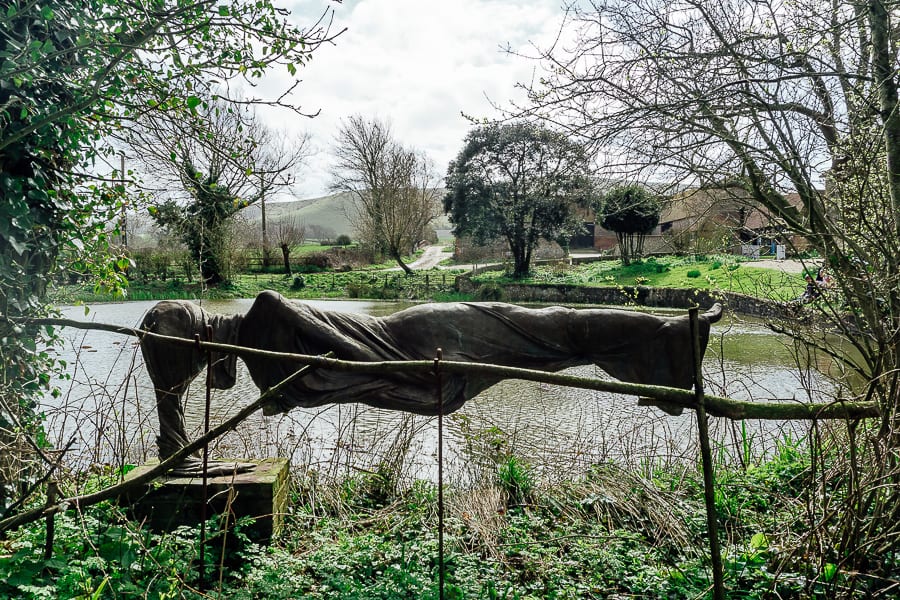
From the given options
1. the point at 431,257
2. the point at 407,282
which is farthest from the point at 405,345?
the point at 431,257

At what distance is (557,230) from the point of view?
2316 centimetres

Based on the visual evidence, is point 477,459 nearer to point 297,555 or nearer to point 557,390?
point 297,555

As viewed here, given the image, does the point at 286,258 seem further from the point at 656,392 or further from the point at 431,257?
the point at 656,392

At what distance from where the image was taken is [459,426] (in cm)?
509

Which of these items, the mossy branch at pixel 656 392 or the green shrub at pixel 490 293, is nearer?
the mossy branch at pixel 656 392

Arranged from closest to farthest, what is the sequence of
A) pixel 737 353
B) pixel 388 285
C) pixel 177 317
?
pixel 177 317 → pixel 737 353 → pixel 388 285

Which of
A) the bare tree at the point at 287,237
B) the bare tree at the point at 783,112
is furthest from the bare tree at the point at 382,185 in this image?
the bare tree at the point at 783,112

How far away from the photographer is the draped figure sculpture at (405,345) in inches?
133

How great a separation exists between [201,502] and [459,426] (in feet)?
7.88

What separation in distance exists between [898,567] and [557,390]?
5198mm

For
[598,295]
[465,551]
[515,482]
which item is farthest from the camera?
[598,295]

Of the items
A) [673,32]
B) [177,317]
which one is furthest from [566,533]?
[673,32]

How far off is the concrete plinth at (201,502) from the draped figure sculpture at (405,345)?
233mm

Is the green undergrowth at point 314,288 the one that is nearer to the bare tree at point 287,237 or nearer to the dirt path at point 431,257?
the bare tree at point 287,237
